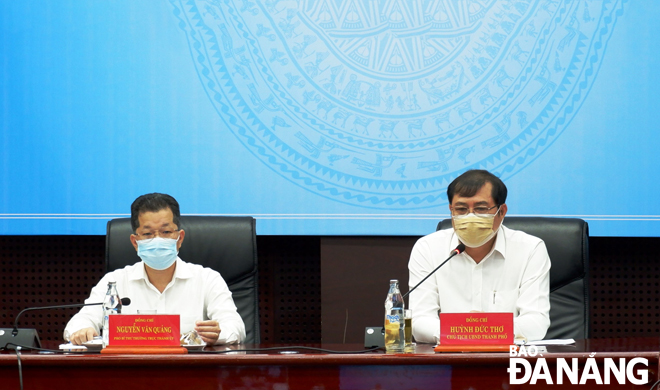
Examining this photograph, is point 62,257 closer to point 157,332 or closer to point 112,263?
point 112,263

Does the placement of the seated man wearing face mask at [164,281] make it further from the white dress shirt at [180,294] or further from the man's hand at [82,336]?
the man's hand at [82,336]

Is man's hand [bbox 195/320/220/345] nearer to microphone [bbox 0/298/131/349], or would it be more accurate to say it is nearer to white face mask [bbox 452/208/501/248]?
microphone [bbox 0/298/131/349]

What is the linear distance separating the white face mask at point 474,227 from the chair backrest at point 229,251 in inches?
26.8

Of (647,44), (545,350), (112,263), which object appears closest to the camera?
(545,350)

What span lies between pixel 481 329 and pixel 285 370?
18.2 inches

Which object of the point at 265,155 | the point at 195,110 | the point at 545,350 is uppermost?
the point at 195,110

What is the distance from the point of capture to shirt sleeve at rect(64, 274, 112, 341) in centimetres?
213

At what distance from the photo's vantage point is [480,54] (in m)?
2.97

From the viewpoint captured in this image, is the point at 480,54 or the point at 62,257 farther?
the point at 62,257

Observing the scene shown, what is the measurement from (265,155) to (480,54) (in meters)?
0.99

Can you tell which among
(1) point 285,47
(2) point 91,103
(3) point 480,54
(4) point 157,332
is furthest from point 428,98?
(4) point 157,332

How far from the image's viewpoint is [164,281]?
2.37m

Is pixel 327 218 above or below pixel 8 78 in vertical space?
below

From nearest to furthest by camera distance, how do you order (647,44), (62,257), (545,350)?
(545,350), (647,44), (62,257)
